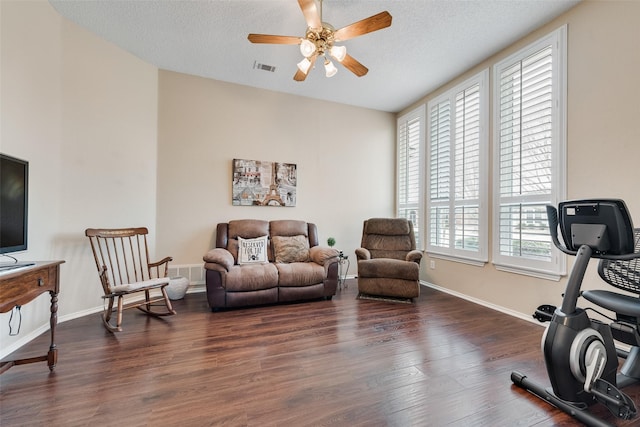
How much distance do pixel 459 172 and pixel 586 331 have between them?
242 cm

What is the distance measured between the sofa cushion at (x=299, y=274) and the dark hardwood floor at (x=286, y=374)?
18.2 inches

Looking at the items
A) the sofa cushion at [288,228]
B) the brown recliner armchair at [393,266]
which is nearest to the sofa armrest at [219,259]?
the sofa cushion at [288,228]

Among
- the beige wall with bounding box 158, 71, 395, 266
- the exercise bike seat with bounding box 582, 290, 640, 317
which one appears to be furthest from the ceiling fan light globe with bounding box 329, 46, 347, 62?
the exercise bike seat with bounding box 582, 290, 640, 317

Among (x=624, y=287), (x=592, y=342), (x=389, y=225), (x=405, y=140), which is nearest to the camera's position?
(x=592, y=342)

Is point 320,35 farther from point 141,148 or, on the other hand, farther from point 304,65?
point 141,148

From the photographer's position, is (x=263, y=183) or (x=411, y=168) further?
(x=411, y=168)

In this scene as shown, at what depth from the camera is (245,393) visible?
1.55m

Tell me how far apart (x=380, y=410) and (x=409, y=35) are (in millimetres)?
3223

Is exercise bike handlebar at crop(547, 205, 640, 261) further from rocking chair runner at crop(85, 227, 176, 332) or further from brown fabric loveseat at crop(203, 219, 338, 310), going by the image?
rocking chair runner at crop(85, 227, 176, 332)

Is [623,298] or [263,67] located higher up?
[263,67]

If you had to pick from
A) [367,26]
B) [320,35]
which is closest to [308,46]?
[320,35]

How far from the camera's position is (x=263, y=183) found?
3861 mm

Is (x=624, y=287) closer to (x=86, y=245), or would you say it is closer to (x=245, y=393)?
(x=245, y=393)

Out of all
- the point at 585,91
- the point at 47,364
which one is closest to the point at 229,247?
the point at 47,364
